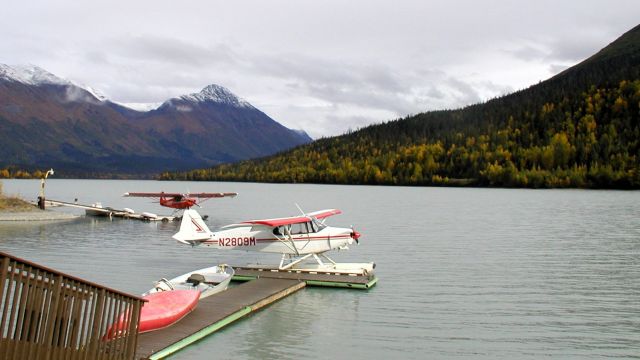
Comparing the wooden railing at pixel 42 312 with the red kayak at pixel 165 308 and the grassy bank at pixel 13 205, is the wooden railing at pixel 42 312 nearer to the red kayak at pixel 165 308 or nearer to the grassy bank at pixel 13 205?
the red kayak at pixel 165 308

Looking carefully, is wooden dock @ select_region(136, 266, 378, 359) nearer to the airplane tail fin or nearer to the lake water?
the lake water

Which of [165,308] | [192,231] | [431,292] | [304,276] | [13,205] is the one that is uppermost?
[192,231]

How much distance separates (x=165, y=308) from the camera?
14.6 meters

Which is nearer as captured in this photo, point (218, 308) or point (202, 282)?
point (218, 308)

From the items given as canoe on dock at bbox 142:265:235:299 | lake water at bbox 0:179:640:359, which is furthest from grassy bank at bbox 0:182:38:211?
canoe on dock at bbox 142:265:235:299

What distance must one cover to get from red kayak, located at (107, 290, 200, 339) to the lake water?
3.60 ft

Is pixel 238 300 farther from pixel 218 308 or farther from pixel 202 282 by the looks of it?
pixel 202 282

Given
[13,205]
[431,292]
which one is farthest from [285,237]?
[13,205]

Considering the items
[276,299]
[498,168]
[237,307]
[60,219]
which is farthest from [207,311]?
[498,168]

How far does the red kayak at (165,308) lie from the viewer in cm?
1388

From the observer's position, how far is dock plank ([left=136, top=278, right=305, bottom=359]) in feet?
42.3

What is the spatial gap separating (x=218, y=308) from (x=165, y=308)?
2.37 meters

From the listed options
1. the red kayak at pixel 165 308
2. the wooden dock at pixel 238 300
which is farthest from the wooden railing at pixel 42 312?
the red kayak at pixel 165 308

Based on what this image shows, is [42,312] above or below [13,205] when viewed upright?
above
